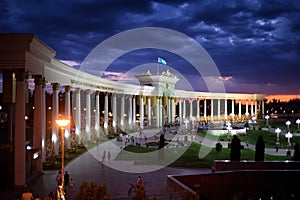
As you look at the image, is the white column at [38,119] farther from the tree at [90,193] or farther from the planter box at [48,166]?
the tree at [90,193]

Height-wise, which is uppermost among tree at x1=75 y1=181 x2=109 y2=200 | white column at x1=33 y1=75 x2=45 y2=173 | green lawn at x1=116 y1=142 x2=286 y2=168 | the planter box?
white column at x1=33 y1=75 x2=45 y2=173

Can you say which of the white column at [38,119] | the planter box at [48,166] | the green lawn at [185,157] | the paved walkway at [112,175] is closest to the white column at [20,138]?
the paved walkway at [112,175]

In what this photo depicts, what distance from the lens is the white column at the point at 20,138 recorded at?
17.7 meters

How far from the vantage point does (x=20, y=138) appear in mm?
17922

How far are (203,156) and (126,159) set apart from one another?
6590mm

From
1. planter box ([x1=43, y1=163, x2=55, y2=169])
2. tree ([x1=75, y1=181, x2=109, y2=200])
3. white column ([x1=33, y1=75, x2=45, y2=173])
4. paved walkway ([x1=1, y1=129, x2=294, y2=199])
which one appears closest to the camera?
tree ([x1=75, y1=181, x2=109, y2=200])

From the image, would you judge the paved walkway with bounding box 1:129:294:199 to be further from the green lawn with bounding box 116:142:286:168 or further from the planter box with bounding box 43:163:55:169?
the green lawn with bounding box 116:142:286:168

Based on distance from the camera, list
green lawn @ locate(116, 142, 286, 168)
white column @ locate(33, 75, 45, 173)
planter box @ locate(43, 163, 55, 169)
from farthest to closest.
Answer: green lawn @ locate(116, 142, 286, 168) < planter box @ locate(43, 163, 55, 169) < white column @ locate(33, 75, 45, 173)

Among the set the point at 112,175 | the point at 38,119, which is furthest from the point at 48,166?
the point at 112,175

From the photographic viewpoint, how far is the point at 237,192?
19.8 meters

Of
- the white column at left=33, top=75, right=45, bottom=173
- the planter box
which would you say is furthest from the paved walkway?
the white column at left=33, top=75, right=45, bottom=173

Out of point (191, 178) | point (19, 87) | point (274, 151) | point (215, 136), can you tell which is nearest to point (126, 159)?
point (191, 178)

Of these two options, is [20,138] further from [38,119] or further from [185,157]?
[185,157]

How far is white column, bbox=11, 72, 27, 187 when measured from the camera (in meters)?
17.7
